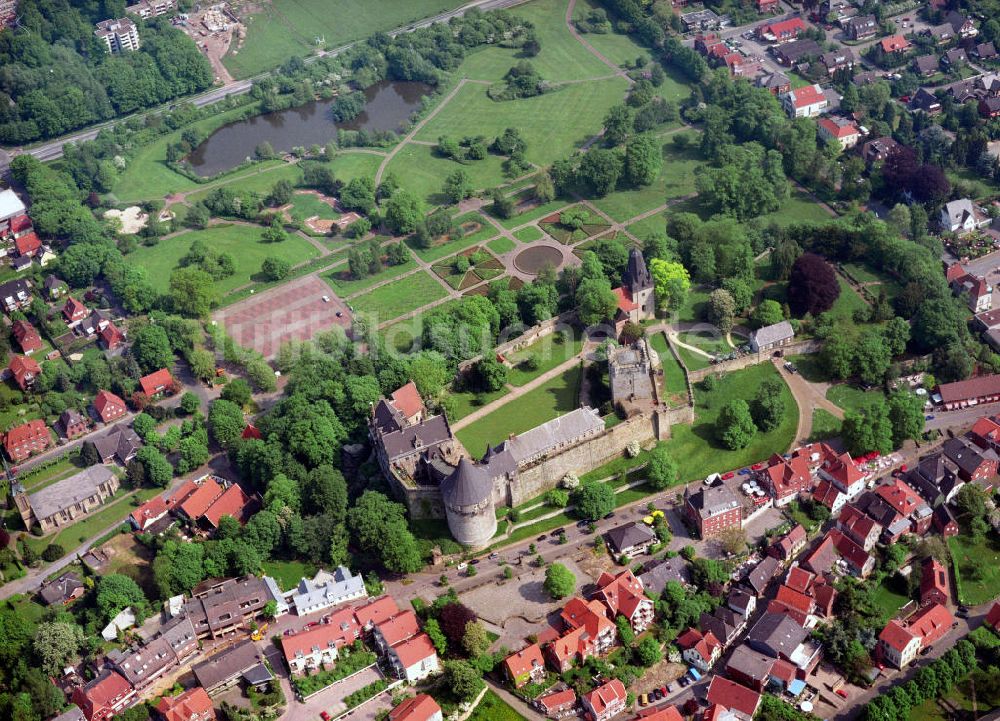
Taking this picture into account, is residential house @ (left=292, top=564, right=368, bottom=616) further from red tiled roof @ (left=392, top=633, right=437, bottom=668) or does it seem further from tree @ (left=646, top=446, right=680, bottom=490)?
tree @ (left=646, top=446, right=680, bottom=490)

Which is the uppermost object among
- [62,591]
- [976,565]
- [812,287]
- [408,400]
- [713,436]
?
[812,287]

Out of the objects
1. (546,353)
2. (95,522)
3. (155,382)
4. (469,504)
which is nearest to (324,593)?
(469,504)

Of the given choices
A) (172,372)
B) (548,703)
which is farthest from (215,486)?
(548,703)

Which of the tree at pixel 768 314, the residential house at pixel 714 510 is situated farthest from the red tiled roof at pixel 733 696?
the tree at pixel 768 314

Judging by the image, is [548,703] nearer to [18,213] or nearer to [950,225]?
[950,225]

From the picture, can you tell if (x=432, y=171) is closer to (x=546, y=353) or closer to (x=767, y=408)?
(x=546, y=353)

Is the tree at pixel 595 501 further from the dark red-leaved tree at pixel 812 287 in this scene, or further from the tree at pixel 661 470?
the dark red-leaved tree at pixel 812 287

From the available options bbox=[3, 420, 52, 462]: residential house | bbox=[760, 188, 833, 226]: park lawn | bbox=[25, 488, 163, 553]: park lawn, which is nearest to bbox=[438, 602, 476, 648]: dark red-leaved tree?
bbox=[25, 488, 163, 553]: park lawn
